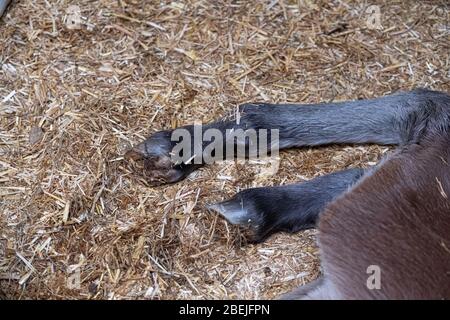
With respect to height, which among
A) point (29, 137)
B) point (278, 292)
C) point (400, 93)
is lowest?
point (278, 292)

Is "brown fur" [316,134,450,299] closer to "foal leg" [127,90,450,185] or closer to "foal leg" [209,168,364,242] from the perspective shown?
"foal leg" [209,168,364,242]

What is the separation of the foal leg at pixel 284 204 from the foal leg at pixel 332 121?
0.79ft

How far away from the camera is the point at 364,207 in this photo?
2.61 meters

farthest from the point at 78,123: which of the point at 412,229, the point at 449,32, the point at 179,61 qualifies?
the point at 449,32

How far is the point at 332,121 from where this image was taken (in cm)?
335

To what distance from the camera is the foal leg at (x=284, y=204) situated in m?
3.04

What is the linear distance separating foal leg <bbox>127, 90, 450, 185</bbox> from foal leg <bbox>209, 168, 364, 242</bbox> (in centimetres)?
24

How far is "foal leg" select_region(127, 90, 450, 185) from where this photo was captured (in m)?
3.28

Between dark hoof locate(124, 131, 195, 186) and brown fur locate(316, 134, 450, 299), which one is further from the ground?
brown fur locate(316, 134, 450, 299)

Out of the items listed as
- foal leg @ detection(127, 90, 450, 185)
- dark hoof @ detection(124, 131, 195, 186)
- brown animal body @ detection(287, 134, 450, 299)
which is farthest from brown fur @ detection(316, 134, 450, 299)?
dark hoof @ detection(124, 131, 195, 186)

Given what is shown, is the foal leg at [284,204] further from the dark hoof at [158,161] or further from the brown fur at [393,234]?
the brown fur at [393,234]

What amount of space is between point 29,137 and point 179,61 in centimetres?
97

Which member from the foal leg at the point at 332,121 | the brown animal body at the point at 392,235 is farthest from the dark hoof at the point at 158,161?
the brown animal body at the point at 392,235

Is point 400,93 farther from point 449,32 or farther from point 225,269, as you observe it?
point 225,269
